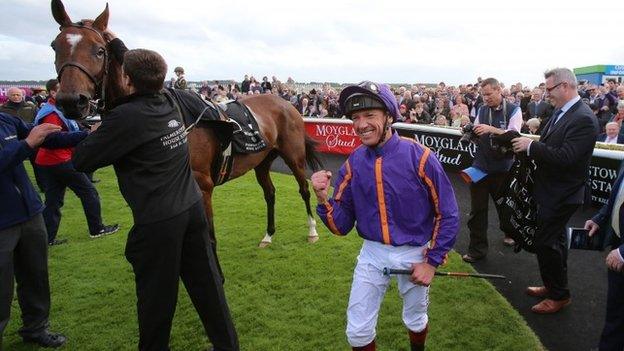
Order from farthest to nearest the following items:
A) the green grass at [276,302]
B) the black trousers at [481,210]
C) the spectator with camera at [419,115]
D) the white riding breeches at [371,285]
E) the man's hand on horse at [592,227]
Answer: the spectator with camera at [419,115], the black trousers at [481,210], the green grass at [276,302], the man's hand on horse at [592,227], the white riding breeches at [371,285]

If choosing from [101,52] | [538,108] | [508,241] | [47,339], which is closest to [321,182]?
[101,52]

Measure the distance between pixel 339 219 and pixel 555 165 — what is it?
6.21ft

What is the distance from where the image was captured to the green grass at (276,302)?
3.36m

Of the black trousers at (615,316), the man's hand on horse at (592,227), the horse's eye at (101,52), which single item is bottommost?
the black trousers at (615,316)

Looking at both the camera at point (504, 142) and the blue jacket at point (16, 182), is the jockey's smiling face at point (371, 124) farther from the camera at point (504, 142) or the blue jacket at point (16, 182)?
the blue jacket at point (16, 182)

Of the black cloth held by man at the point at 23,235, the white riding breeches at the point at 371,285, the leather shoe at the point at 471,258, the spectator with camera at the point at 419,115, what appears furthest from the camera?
the spectator with camera at the point at 419,115

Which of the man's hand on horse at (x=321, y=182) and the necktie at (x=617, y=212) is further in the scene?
the necktie at (x=617, y=212)

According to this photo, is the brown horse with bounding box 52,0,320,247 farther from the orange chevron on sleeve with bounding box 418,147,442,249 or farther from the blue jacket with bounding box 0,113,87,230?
the orange chevron on sleeve with bounding box 418,147,442,249

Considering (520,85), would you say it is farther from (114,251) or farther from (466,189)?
(114,251)

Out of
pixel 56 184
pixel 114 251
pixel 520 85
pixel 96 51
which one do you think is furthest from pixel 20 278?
pixel 520 85

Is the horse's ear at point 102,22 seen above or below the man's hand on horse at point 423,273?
above

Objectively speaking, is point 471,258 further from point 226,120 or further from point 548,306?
point 226,120

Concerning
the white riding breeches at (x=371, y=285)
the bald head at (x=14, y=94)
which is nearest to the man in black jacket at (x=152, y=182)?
the white riding breeches at (x=371, y=285)

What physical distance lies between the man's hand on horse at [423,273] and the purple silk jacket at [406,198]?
0.03m
